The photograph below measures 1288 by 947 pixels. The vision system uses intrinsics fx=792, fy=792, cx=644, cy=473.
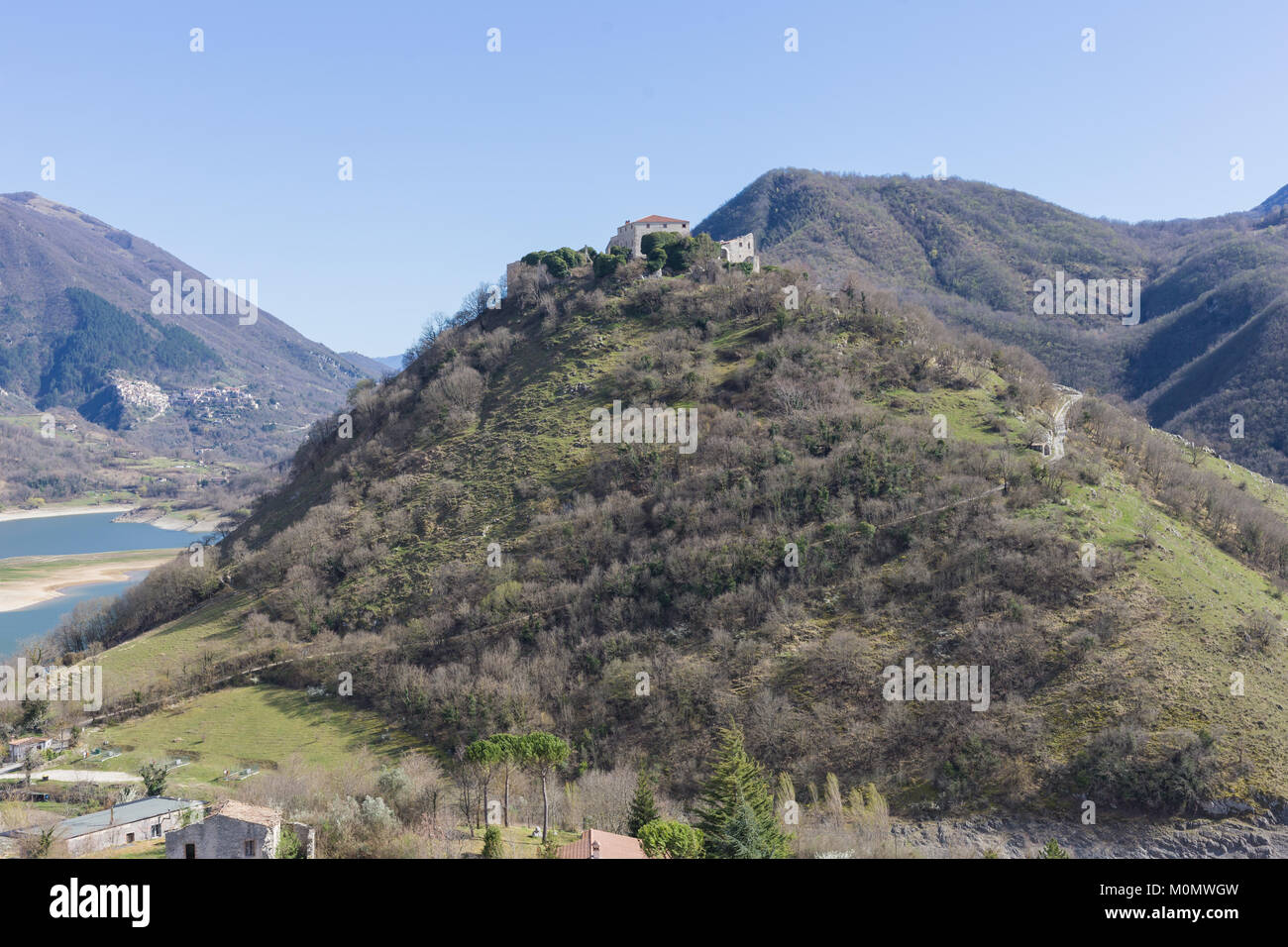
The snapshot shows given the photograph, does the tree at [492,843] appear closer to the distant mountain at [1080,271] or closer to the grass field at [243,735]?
the grass field at [243,735]

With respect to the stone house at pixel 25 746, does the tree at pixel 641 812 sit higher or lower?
higher

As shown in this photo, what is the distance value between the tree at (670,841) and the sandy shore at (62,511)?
624ft

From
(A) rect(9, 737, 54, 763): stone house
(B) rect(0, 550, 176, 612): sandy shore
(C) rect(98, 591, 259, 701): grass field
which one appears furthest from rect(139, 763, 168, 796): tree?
(B) rect(0, 550, 176, 612): sandy shore

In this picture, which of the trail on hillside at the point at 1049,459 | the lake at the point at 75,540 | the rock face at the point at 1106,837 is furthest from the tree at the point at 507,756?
the lake at the point at 75,540

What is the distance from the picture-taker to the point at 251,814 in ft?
70.6

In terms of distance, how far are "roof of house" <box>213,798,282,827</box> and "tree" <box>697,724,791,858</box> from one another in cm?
1162

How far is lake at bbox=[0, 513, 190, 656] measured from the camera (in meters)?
92.9

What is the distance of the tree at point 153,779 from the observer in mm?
30406

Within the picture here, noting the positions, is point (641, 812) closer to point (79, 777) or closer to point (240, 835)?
point (240, 835)

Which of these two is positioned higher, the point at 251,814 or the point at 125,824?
the point at 251,814
